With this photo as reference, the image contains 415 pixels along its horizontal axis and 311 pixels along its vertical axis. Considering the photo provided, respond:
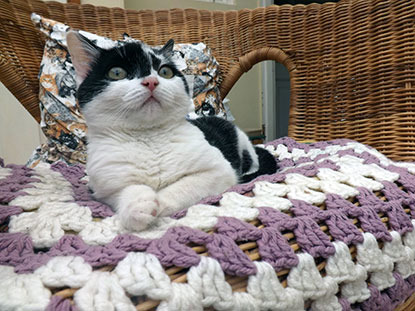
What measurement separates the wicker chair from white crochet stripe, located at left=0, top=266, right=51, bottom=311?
3.12ft

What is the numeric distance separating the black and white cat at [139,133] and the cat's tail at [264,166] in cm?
17

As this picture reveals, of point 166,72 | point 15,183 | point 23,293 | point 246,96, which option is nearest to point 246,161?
point 166,72

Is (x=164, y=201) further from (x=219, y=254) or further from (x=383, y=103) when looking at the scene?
(x=383, y=103)

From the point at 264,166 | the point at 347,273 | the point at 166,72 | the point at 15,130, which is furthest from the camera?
the point at 15,130

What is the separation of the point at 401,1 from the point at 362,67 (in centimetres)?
20

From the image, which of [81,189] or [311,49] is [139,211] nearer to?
[81,189]

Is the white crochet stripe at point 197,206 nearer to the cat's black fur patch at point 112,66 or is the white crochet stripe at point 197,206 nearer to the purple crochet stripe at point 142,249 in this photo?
the purple crochet stripe at point 142,249

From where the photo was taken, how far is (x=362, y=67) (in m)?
1.01


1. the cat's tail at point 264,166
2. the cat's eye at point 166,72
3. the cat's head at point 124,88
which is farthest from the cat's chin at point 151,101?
the cat's tail at point 264,166

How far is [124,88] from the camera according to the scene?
1.95 ft

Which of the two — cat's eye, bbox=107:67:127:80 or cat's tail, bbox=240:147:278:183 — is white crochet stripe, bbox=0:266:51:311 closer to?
cat's eye, bbox=107:67:127:80

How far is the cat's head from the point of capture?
1.97 feet

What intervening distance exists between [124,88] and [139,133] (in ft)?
0.35

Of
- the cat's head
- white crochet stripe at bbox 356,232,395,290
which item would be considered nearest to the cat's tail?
the cat's head
